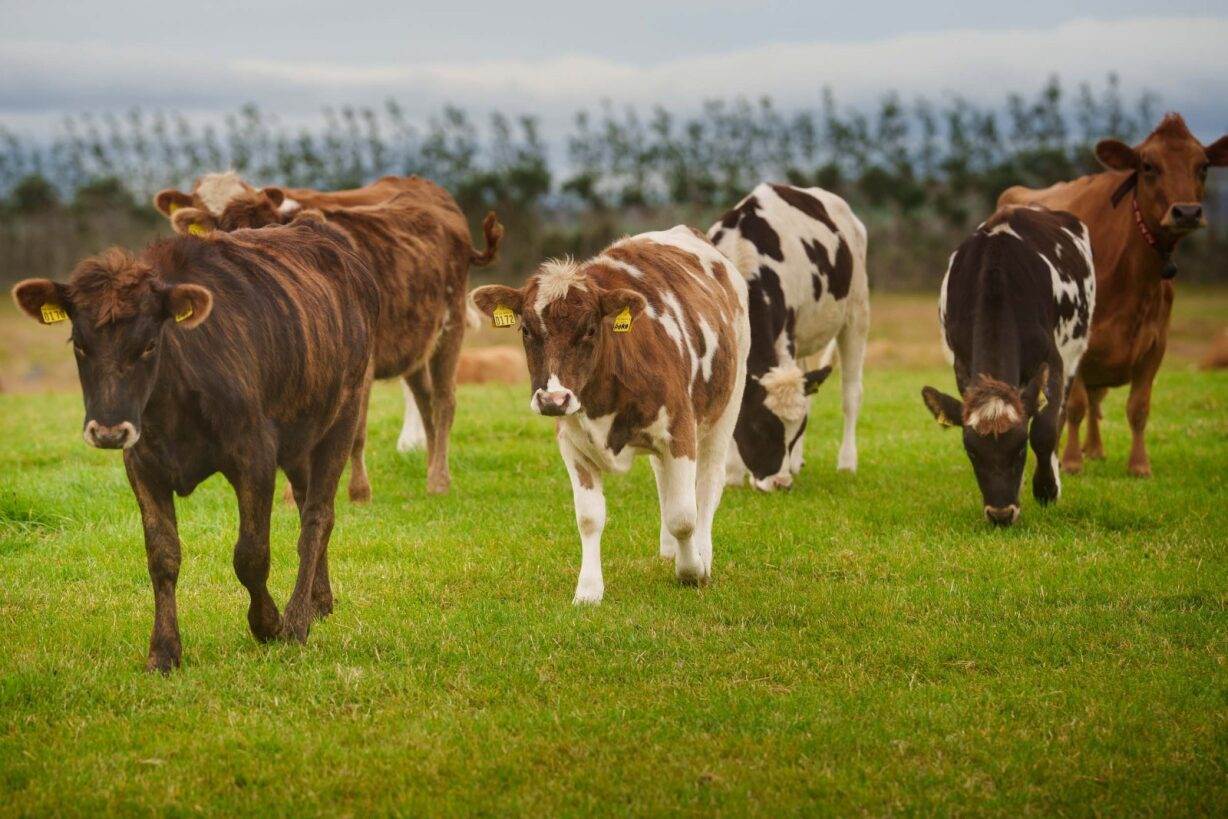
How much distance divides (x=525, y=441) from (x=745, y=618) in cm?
678

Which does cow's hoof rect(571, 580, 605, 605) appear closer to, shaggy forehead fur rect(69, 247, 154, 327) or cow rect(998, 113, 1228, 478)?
shaggy forehead fur rect(69, 247, 154, 327)

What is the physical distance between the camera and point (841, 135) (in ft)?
191

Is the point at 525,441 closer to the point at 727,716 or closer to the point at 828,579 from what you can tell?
the point at 828,579

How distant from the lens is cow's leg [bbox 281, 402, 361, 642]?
6.85 meters

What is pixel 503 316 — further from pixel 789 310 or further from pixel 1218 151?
pixel 1218 151

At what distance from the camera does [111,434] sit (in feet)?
18.0

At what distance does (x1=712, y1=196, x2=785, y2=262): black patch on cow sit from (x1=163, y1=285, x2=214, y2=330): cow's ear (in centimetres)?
624

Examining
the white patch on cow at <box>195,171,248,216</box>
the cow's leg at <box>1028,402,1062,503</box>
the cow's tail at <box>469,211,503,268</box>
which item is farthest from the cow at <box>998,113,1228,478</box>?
the white patch on cow at <box>195,171,248,216</box>

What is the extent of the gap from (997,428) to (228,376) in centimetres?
550

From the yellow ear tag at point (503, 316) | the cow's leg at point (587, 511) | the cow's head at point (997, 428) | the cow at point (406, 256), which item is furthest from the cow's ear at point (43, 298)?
the cow's head at point (997, 428)

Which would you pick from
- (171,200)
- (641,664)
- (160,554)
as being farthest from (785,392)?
(171,200)

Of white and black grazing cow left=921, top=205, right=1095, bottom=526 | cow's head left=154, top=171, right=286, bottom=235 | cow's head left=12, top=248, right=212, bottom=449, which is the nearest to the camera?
cow's head left=12, top=248, right=212, bottom=449

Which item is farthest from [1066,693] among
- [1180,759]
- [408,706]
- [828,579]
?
[408,706]

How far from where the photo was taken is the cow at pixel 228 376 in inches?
224
